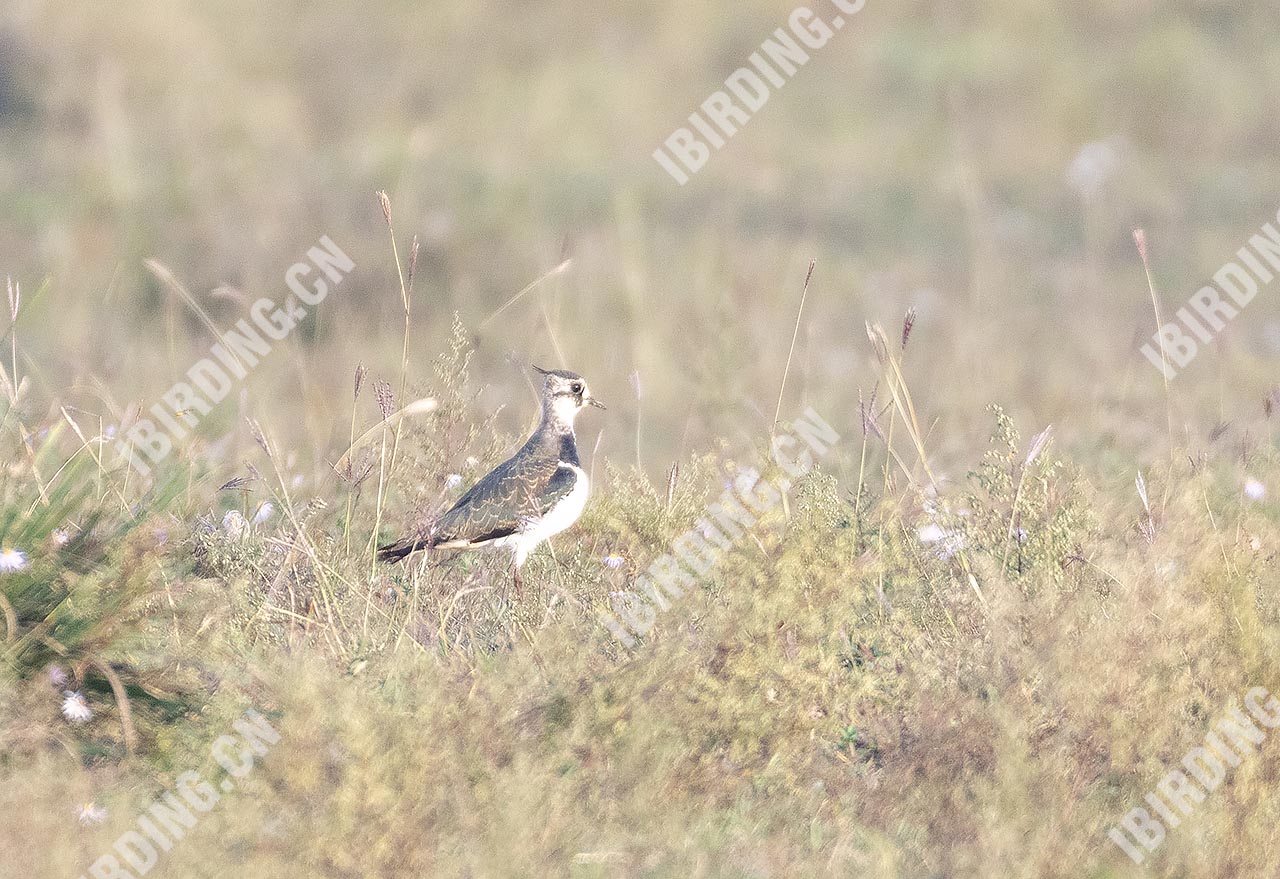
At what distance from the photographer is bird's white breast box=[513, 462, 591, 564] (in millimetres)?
5055

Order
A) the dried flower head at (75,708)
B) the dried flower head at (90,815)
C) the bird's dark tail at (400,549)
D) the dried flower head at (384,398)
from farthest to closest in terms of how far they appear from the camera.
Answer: the bird's dark tail at (400,549)
the dried flower head at (384,398)
the dried flower head at (75,708)
the dried flower head at (90,815)

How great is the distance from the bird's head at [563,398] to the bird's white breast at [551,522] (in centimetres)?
43

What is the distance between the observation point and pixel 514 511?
200 inches

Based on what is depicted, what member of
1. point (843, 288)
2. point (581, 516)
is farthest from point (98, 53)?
point (581, 516)

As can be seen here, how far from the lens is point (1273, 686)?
419cm

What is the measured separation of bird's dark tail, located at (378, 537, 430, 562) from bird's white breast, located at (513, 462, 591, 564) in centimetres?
28

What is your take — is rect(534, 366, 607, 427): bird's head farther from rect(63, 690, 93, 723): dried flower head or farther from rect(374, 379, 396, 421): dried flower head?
rect(63, 690, 93, 723): dried flower head

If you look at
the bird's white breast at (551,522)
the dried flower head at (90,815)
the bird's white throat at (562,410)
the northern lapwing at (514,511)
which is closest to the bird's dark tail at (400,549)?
the northern lapwing at (514,511)

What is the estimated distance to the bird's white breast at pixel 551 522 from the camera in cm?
505

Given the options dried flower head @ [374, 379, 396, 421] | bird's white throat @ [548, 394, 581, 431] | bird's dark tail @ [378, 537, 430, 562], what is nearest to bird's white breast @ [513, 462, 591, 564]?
bird's dark tail @ [378, 537, 430, 562]

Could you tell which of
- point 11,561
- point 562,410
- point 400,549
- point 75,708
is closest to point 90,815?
point 75,708

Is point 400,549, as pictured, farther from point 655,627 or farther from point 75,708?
point 75,708

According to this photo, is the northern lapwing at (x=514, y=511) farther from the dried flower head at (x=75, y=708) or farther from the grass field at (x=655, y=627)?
the dried flower head at (x=75, y=708)

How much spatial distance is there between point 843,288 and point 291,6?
6.96 m
